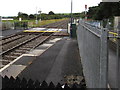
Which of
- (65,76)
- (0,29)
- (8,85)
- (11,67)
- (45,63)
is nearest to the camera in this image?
(8,85)

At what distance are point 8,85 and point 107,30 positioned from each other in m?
3.49

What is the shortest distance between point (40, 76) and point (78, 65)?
2.75 m

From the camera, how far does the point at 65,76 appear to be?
8.78 meters

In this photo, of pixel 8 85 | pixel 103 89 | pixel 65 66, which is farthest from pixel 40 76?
pixel 103 89

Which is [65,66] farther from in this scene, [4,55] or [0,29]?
[0,29]

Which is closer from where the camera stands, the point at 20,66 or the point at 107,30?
the point at 107,30

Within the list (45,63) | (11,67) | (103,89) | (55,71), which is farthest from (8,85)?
(45,63)

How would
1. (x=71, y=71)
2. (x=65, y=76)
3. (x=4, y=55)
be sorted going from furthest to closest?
(x=4, y=55) → (x=71, y=71) → (x=65, y=76)

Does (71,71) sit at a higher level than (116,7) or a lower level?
lower

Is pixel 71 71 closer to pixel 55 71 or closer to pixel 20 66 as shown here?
pixel 55 71

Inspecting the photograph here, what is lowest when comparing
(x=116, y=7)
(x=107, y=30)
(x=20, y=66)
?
(x=20, y=66)

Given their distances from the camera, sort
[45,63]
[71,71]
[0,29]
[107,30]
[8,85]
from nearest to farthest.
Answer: [107,30]
[8,85]
[71,71]
[45,63]
[0,29]

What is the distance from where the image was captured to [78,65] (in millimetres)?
11039

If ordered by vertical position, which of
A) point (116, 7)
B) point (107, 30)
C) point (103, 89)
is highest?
point (116, 7)
